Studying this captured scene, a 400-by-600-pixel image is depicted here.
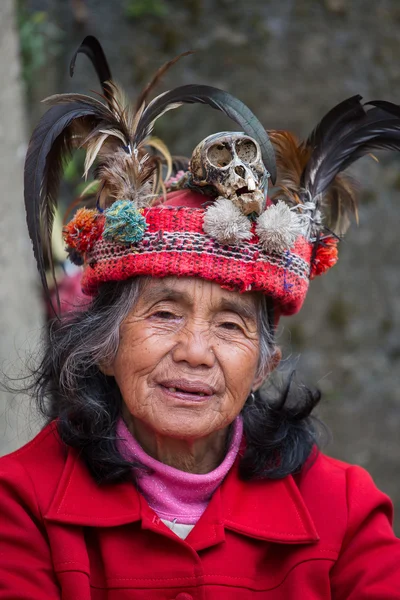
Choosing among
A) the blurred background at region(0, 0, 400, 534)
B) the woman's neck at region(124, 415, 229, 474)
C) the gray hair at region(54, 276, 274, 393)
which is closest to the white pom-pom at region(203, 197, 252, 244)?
the gray hair at region(54, 276, 274, 393)

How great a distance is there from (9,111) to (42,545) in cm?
248

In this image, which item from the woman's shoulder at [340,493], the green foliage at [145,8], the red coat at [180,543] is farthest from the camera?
the green foliage at [145,8]

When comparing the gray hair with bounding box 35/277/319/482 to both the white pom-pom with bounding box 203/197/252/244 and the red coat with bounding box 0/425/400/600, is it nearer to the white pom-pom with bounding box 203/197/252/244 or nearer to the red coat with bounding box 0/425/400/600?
the red coat with bounding box 0/425/400/600

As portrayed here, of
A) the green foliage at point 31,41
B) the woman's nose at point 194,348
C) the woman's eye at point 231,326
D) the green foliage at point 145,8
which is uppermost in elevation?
the green foliage at point 145,8

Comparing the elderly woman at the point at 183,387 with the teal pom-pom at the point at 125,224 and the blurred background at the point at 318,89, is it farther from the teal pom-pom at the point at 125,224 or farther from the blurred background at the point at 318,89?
the blurred background at the point at 318,89

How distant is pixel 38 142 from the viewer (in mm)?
2305


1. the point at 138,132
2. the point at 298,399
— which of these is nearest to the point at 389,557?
the point at 298,399

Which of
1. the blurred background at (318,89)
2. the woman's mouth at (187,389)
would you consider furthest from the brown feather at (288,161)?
the blurred background at (318,89)

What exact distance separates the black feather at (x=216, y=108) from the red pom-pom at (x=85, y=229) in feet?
0.94

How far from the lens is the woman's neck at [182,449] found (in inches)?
98.9

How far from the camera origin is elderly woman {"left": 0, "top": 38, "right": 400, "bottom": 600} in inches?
89.7

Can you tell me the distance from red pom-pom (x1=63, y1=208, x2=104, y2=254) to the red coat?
69cm

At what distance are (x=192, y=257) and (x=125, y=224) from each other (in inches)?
9.0

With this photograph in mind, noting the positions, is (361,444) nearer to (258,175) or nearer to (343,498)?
(343,498)
